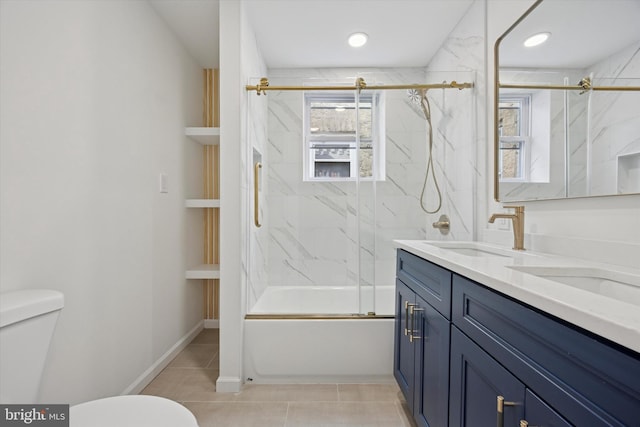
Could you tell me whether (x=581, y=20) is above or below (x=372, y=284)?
above

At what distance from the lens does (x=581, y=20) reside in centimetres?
133

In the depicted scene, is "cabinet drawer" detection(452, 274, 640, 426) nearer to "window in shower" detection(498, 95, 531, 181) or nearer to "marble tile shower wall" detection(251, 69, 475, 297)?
"window in shower" detection(498, 95, 531, 181)

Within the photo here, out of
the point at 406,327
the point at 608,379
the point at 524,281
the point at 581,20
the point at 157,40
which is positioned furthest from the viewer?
the point at 157,40

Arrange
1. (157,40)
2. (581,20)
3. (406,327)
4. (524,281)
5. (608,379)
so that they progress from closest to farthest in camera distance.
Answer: (608,379) < (524,281) < (581,20) < (406,327) < (157,40)

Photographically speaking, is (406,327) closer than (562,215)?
No

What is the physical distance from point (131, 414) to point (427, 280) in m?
1.17

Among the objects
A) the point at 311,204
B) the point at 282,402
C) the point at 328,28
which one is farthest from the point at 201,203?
the point at 328,28

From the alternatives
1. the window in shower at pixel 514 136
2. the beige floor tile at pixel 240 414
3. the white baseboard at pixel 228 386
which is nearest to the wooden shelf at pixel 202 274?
the white baseboard at pixel 228 386

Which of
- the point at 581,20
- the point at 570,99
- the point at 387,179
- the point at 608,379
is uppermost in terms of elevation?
the point at 581,20

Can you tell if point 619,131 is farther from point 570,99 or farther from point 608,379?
point 608,379

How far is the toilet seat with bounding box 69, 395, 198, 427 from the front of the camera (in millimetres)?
912

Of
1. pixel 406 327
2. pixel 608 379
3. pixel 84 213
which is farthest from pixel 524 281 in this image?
pixel 84 213

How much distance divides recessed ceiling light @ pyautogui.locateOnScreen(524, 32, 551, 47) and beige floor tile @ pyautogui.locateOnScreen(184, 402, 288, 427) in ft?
7.32

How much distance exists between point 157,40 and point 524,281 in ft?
8.39
